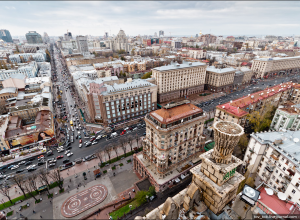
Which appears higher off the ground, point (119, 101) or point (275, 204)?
point (275, 204)

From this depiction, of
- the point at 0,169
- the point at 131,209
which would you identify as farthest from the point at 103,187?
the point at 0,169

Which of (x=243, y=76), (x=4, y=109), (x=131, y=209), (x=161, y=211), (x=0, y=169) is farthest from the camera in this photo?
(x=243, y=76)

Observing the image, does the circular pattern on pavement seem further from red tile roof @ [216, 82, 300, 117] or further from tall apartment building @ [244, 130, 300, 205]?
red tile roof @ [216, 82, 300, 117]

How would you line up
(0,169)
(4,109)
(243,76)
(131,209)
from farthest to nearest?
(243,76), (4,109), (0,169), (131,209)

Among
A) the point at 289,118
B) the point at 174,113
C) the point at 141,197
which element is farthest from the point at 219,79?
the point at 141,197

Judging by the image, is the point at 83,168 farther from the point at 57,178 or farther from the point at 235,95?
the point at 235,95

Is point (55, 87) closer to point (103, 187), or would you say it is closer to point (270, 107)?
point (103, 187)
